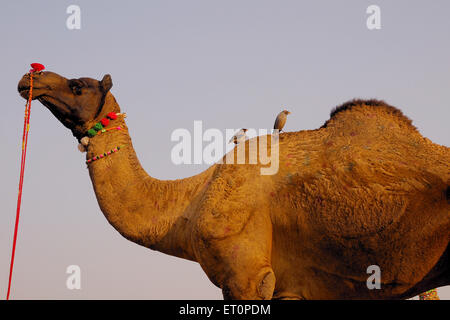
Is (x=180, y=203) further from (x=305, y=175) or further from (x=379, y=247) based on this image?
(x=379, y=247)

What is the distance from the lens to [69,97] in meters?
7.39

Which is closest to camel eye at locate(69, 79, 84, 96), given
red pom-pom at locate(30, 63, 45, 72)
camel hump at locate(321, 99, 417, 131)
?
red pom-pom at locate(30, 63, 45, 72)

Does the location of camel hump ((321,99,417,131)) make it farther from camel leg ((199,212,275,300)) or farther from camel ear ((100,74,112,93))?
camel ear ((100,74,112,93))

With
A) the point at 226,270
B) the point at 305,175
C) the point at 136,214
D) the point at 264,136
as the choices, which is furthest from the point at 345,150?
the point at 136,214

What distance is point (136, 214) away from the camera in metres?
6.98

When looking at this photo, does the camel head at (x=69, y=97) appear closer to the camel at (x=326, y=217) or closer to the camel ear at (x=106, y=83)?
the camel ear at (x=106, y=83)

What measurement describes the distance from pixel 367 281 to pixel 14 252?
11.7ft

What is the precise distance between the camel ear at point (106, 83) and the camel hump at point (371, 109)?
2.79 meters

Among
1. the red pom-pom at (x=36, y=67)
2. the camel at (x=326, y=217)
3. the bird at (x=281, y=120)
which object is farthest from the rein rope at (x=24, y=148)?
the bird at (x=281, y=120)

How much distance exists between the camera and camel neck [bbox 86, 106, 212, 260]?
679 centimetres

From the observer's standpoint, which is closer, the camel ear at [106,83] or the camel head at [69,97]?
the camel head at [69,97]

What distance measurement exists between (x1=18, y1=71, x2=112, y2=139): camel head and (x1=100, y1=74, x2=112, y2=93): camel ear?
0.01 meters

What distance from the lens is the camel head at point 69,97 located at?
7270mm

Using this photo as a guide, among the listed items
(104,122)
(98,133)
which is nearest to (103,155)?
(98,133)
